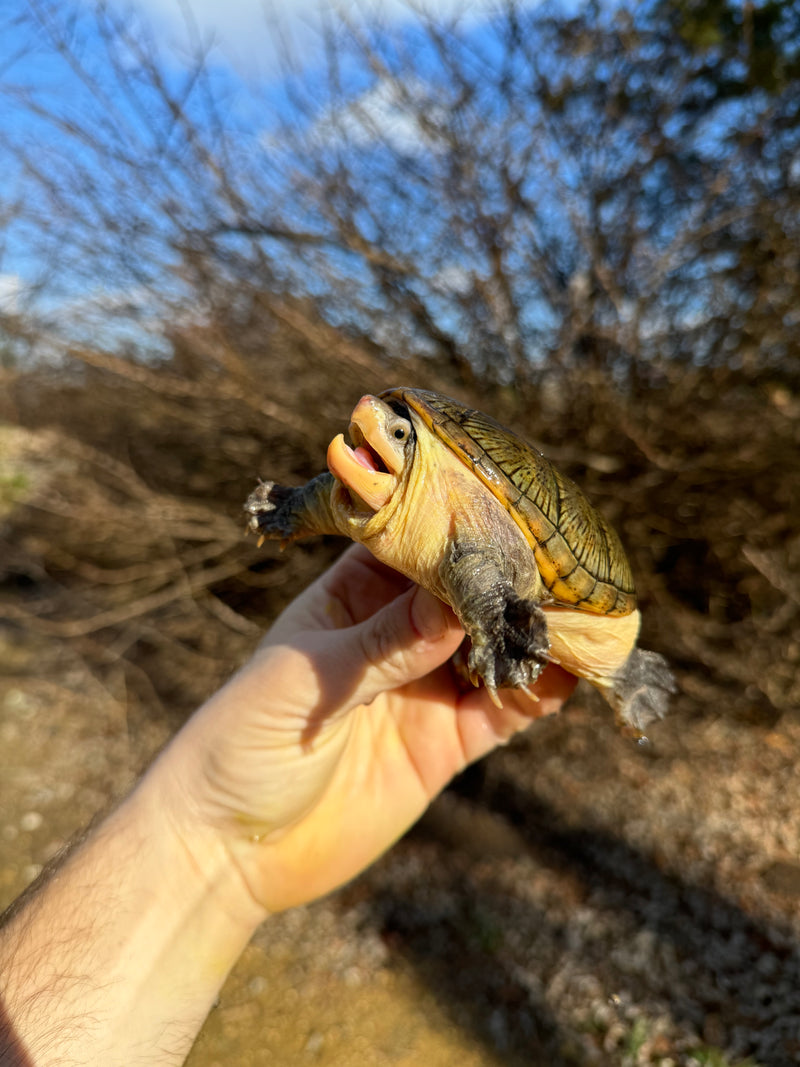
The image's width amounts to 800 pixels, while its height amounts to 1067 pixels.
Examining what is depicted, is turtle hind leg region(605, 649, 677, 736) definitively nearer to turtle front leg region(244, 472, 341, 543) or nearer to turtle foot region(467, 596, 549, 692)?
turtle foot region(467, 596, 549, 692)

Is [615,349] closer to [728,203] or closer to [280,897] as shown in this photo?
[728,203]

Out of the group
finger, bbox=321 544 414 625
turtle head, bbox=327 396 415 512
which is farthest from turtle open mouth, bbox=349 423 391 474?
finger, bbox=321 544 414 625

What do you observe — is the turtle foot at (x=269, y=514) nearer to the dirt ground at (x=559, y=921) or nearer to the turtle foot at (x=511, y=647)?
the turtle foot at (x=511, y=647)

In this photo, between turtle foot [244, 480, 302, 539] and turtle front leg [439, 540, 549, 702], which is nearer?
turtle front leg [439, 540, 549, 702]

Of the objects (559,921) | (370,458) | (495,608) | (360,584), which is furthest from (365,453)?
(559,921)

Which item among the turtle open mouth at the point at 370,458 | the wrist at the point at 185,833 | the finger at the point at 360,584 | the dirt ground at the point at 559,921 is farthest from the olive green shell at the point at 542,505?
the dirt ground at the point at 559,921

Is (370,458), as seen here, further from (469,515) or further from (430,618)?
(430,618)

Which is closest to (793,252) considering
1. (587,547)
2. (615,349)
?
(615,349)
